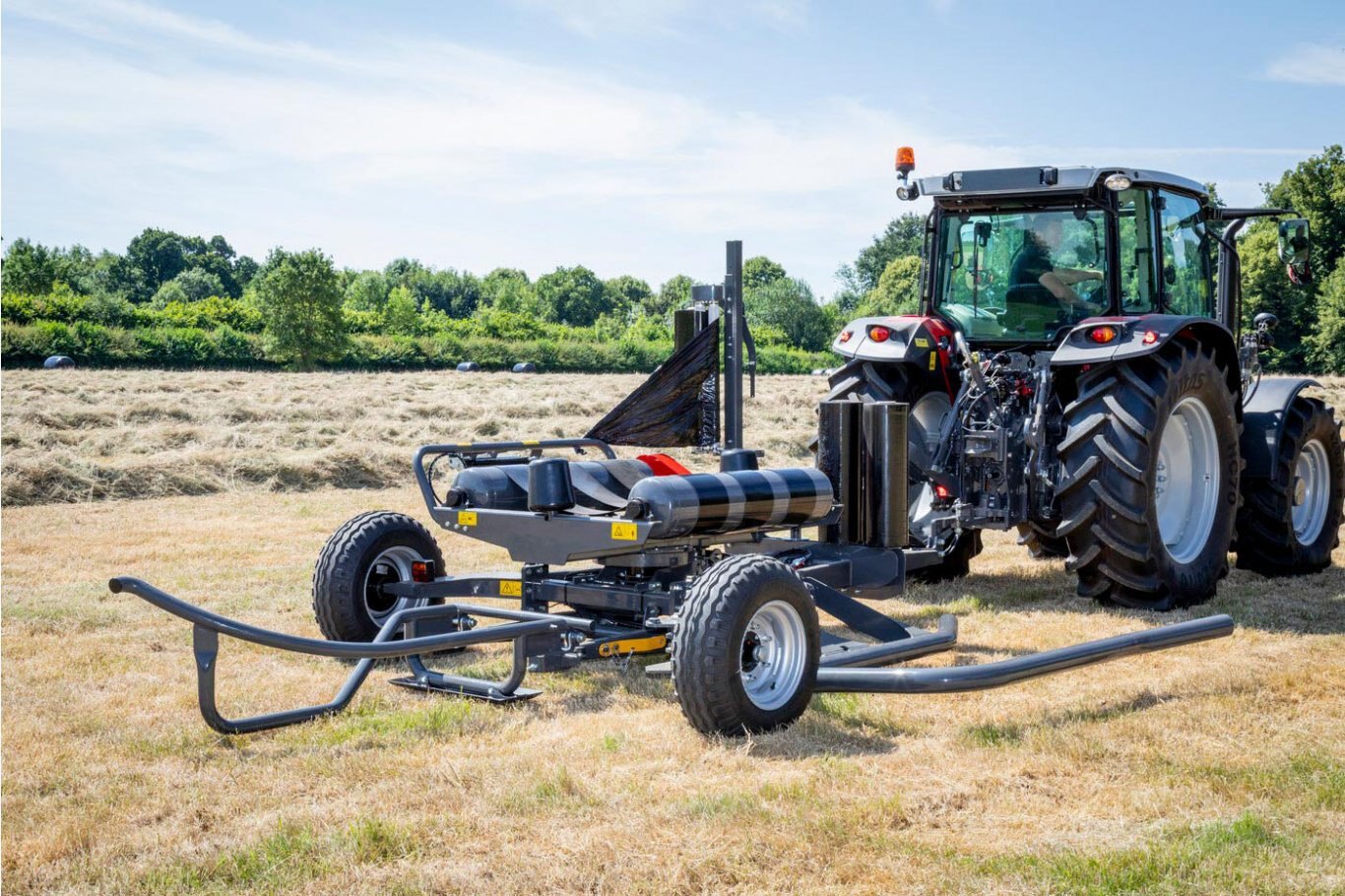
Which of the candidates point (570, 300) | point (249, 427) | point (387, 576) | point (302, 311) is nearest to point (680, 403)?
point (387, 576)

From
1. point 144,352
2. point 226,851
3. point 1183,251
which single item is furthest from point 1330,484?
point 144,352

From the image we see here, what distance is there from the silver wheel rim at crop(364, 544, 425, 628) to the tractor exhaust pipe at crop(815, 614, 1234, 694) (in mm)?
2077

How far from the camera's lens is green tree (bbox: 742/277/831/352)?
2217 inches

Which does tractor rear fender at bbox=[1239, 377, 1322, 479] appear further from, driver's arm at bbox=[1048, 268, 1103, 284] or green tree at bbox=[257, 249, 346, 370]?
green tree at bbox=[257, 249, 346, 370]

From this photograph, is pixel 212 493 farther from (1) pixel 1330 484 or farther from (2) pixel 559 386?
(2) pixel 559 386

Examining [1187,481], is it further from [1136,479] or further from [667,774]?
[667,774]

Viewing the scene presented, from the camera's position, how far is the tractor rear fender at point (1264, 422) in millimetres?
7660

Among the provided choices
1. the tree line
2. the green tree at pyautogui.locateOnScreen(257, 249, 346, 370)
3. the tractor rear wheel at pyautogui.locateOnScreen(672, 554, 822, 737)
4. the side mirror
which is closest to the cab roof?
the side mirror

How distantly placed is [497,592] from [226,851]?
2.25 m

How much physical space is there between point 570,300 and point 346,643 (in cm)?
8580

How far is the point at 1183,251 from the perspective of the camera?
296 inches

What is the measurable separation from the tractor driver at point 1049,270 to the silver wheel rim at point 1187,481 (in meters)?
0.83

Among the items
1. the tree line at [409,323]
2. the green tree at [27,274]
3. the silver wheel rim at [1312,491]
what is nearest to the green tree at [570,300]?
the tree line at [409,323]

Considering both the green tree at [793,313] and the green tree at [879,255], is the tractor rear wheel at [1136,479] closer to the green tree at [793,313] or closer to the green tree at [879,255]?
the green tree at [793,313]
